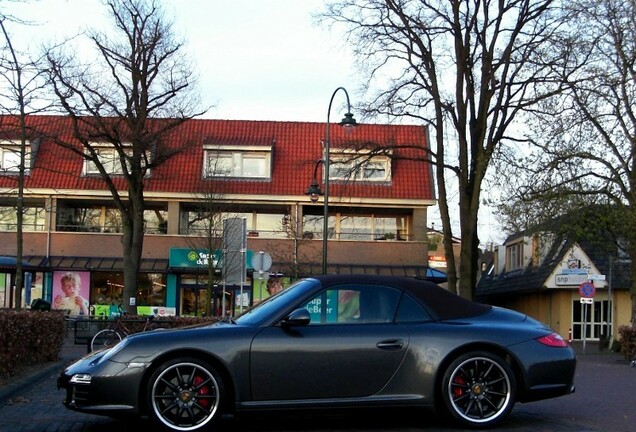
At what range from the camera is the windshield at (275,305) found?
27.0 feet

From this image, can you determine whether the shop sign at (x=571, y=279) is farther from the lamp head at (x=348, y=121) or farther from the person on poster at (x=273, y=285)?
the person on poster at (x=273, y=285)

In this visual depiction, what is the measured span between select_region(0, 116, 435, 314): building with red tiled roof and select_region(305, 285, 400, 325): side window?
112ft

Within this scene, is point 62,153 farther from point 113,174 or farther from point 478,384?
point 478,384

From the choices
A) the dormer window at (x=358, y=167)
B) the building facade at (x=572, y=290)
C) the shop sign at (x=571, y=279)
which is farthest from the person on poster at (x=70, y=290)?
the shop sign at (x=571, y=279)

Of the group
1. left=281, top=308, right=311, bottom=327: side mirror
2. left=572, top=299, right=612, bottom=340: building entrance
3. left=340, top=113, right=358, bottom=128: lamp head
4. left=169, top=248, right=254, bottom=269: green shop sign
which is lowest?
left=572, top=299, right=612, bottom=340: building entrance

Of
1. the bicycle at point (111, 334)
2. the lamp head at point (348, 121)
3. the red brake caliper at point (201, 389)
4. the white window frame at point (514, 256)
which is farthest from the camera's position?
the white window frame at point (514, 256)

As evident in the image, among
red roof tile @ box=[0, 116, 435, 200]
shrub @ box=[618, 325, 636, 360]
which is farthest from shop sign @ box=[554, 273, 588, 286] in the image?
shrub @ box=[618, 325, 636, 360]

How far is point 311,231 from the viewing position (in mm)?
46438

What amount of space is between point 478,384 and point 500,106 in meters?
23.9

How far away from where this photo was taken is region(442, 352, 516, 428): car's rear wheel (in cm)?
822

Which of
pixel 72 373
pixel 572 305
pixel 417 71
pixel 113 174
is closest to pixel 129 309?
pixel 113 174

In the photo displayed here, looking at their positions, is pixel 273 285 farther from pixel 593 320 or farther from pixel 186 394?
pixel 186 394

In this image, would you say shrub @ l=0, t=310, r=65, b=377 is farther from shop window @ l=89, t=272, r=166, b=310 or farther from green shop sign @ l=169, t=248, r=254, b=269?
shop window @ l=89, t=272, r=166, b=310

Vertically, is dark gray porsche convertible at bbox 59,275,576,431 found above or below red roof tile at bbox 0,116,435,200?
below
